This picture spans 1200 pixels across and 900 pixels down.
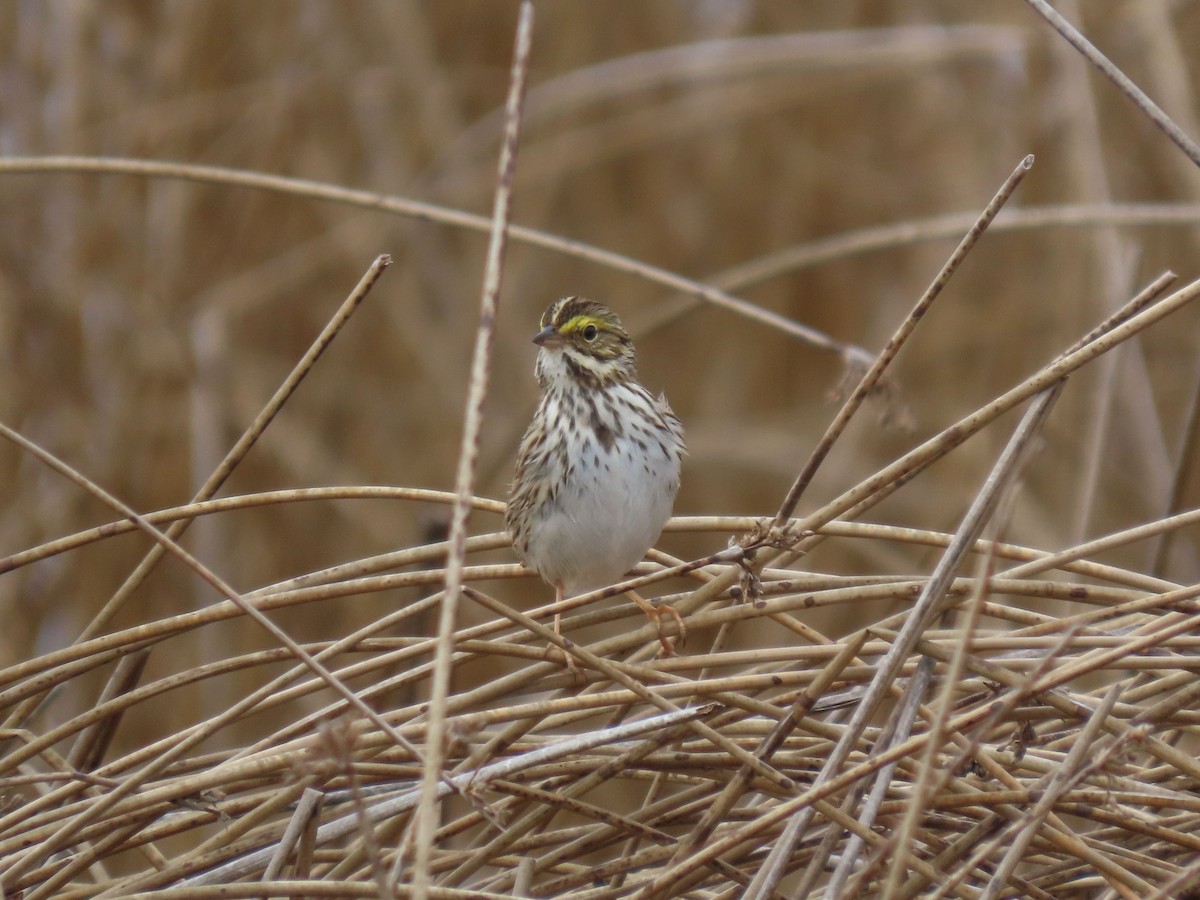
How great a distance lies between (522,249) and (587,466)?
3.62m

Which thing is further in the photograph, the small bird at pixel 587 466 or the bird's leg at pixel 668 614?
the small bird at pixel 587 466

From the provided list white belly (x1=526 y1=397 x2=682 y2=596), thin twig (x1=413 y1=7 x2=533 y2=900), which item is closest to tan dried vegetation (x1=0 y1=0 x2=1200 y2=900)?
thin twig (x1=413 y1=7 x2=533 y2=900)

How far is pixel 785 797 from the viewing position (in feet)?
7.97

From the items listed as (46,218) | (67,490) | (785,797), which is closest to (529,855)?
(785,797)

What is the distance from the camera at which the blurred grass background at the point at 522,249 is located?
553cm

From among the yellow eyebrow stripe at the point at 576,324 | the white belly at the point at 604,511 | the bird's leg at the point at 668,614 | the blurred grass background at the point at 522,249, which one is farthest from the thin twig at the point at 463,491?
the blurred grass background at the point at 522,249

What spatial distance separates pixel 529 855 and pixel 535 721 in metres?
0.27

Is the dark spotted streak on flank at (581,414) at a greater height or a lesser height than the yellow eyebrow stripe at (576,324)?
lesser

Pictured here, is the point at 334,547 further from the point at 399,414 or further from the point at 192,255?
the point at 192,255

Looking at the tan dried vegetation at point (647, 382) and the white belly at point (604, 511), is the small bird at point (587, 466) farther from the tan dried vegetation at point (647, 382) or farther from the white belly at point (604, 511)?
the tan dried vegetation at point (647, 382)

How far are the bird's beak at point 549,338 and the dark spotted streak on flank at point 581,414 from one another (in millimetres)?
19

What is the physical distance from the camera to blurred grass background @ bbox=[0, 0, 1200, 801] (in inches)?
218

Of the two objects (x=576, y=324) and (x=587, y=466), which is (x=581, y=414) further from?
(x=576, y=324)

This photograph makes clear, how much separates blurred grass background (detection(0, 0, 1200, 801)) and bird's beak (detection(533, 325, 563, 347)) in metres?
0.67
